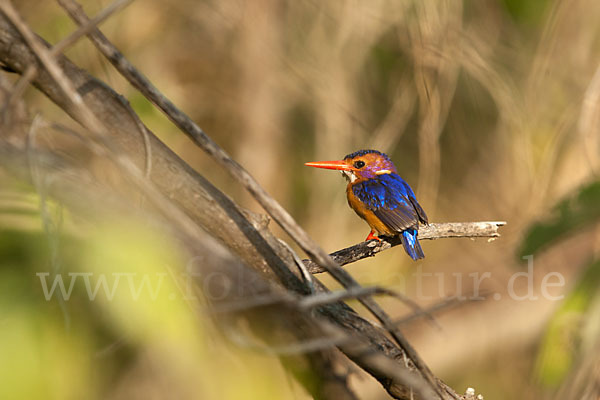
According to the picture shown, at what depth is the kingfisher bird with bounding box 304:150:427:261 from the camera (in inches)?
119

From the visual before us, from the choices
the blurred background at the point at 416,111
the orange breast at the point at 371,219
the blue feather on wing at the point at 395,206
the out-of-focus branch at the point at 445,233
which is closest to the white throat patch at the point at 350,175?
the blue feather on wing at the point at 395,206

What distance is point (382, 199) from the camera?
10.7 ft

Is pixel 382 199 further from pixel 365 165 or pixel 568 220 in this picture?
pixel 568 220

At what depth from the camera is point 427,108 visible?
367cm

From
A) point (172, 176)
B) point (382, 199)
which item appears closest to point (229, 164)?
point (172, 176)

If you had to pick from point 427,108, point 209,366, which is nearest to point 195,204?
point 209,366

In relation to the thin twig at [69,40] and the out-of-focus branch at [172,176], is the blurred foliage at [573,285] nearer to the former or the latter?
the out-of-focus branch at [172,176]

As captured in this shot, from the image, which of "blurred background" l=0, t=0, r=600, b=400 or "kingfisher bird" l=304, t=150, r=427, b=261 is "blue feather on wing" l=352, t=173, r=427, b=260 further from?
"blurred background" l=0, t=0, r=600, b=400

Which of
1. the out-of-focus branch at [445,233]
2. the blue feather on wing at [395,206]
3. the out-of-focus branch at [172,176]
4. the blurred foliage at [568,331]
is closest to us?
the out-of-focus branch at [172,176]

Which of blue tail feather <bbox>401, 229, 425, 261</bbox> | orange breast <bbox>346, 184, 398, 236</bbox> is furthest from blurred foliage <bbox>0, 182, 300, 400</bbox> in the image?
orange breast <bbox>346, 184, 398, 236</bbox>

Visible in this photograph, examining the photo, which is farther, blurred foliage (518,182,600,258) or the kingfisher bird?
the kingfisher bird

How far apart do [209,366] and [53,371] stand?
0.49ft

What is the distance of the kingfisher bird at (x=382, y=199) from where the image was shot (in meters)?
3.04

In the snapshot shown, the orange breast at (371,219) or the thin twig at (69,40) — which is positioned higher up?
the orange breast at (371,219)
